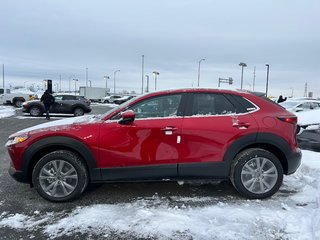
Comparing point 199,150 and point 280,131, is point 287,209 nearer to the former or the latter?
point 280,131

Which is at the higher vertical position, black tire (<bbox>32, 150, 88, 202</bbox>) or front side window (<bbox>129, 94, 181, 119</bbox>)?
front side window (<bbox>129, 94, 181, 119</bbox>)

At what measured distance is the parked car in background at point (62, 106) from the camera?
20.5 meters

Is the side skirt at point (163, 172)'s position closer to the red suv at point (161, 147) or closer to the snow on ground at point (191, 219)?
the red suv at point (161, 147)

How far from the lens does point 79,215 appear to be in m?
4.04

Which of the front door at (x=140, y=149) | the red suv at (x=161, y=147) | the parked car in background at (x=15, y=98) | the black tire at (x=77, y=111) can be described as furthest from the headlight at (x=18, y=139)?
the parked car in background at (x=15, y=98)

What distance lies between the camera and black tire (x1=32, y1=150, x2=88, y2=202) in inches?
174

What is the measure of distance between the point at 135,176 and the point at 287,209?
2.10 metres

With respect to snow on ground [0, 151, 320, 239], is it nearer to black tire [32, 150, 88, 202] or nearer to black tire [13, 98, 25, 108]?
black tire [32, 150, 88, 202]

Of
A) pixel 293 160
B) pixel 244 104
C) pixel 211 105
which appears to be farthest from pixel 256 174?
pixel 211 105

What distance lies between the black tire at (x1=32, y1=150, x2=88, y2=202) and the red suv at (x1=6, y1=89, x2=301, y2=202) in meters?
0.01

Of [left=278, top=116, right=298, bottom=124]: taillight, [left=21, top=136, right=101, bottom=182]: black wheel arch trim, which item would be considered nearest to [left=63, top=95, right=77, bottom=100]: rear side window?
[left=21, top=136, right=101, bottom=182]: black wheel arch trim

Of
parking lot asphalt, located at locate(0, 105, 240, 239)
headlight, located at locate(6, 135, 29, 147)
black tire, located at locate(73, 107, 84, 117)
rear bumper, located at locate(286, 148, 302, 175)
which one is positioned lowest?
parking lot asphalt, located at locate(0, 105, 240, 239)

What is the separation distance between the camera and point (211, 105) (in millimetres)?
4684

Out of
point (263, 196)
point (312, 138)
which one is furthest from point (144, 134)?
point (312, 138)
